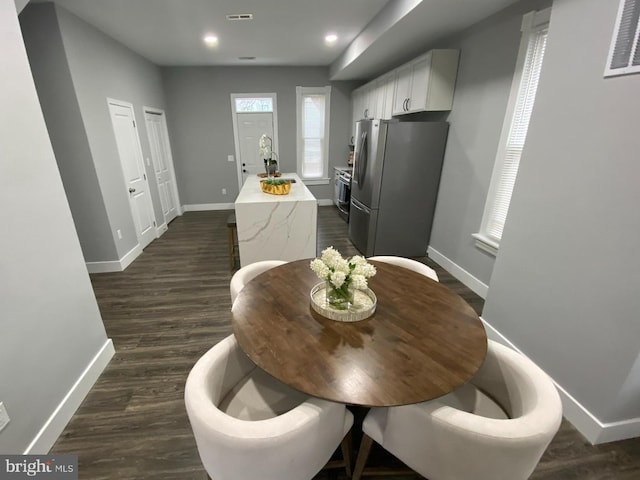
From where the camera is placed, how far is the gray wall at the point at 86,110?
2635mm

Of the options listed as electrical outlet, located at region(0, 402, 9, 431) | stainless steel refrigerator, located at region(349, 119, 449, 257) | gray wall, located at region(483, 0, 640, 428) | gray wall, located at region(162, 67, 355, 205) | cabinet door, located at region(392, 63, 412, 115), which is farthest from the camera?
gray wall, located at region(162, 67, 355, 205)

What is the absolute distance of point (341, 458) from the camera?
1444mm

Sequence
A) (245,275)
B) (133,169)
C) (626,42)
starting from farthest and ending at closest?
1. (133,169)
2. (245,275)
3. (626,42)

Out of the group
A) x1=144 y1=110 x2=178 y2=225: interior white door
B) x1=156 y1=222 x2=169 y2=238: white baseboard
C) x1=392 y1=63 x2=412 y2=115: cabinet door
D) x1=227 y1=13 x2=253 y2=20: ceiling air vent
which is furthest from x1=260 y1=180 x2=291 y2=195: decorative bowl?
x1=144 y1=110 x2=178 y2=225: interior white door

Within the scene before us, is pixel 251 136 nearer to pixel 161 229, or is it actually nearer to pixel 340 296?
pixel 161 229

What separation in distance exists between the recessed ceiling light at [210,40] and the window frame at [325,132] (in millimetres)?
1980

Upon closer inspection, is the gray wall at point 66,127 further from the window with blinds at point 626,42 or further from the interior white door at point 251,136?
the window with blinds at point 626,42

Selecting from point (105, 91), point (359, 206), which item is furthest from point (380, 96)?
point (105, 91)

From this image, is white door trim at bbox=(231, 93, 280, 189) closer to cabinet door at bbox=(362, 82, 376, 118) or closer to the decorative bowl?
cabinet door at bbox=(362, 82, 376, 118)

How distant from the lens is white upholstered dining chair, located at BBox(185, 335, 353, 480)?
84cm

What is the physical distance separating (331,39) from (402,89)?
3.91ft

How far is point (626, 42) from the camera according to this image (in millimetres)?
1284

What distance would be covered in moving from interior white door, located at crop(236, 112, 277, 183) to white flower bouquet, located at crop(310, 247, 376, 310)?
5.06 m

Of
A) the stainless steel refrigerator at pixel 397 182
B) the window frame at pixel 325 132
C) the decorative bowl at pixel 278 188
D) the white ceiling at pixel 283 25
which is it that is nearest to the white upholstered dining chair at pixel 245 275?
the decorative bowl at pixel 278 188
